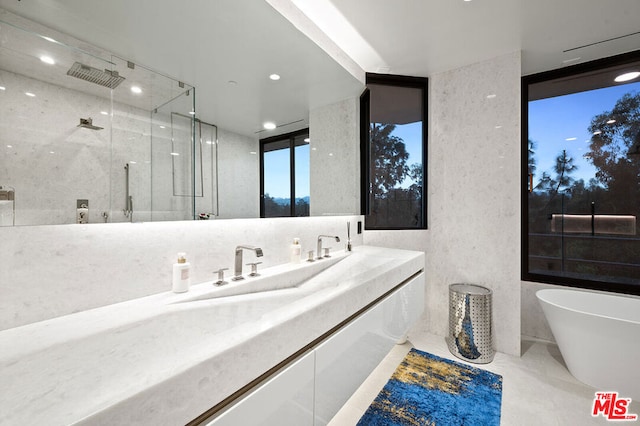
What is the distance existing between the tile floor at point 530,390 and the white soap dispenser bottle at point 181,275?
1.24m

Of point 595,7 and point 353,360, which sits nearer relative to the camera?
point 353,360

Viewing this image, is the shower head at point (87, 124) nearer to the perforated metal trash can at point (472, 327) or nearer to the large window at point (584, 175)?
the perforated metal trash can at point (472, 327)

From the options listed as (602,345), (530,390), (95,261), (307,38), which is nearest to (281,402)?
(95,261)

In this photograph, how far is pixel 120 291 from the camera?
3.07ft

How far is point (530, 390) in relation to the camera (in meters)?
1.84

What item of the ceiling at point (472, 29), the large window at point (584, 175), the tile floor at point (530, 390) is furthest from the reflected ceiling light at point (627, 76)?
the tile floor at point (530, 390)

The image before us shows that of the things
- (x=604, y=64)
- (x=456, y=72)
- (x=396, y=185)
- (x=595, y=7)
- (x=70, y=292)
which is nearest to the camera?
(x=70, y=292)

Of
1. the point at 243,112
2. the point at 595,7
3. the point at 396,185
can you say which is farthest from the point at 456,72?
the point at 243,112

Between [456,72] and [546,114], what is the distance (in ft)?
3.31

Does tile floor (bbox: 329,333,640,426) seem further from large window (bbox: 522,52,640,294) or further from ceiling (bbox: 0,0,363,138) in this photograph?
ceiling (bbox: 0,0,363,138)

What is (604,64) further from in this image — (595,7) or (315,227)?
(315,227)

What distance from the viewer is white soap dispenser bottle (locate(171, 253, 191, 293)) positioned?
1.04 metres

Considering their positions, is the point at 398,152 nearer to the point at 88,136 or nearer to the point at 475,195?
the point at 475,195

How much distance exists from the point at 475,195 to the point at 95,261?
8.75 feet
